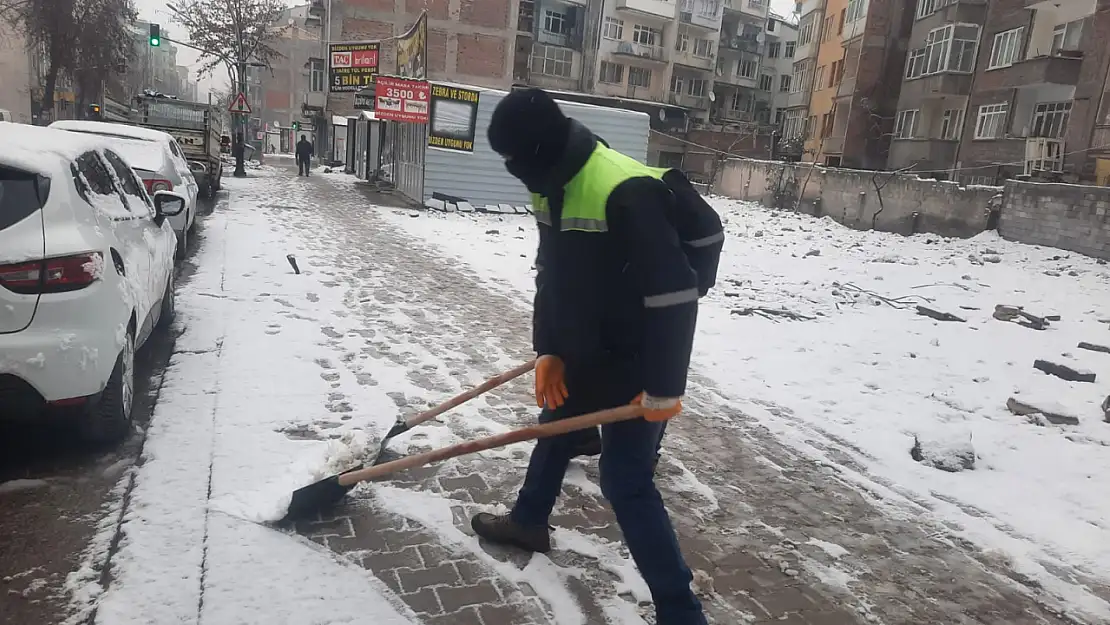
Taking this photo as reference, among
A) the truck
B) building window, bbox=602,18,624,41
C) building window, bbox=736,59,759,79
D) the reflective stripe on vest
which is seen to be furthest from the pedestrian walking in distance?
building window, bbox=736,59,759,79

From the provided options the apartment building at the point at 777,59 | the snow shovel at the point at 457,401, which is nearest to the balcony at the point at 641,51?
the apartment building at the point at 777,59

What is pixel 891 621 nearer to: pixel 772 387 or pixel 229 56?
pixel 772 387

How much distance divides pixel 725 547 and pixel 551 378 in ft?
4.47

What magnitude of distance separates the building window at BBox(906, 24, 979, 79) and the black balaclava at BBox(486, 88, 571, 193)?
3235cm

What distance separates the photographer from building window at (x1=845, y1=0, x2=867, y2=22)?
3460 cm

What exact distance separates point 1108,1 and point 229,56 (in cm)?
3426

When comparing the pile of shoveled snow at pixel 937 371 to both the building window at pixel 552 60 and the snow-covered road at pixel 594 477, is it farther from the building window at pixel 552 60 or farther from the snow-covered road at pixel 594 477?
the building window at pixel 552 60

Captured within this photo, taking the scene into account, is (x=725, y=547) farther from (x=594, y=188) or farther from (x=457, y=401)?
(x=594, y=188)

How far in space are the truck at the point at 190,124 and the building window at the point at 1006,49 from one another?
26.5 meters

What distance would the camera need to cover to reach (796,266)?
1212 centimetres

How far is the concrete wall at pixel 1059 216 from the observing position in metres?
12.7

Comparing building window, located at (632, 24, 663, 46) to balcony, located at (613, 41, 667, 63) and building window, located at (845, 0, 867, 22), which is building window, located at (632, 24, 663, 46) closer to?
balcony, located at (613, 41, 667, 63)

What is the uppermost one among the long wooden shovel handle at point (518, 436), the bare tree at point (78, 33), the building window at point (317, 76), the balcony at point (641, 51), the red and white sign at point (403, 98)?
the balcony at point (641, 51)

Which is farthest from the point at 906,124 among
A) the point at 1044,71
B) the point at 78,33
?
the point at 78,33
